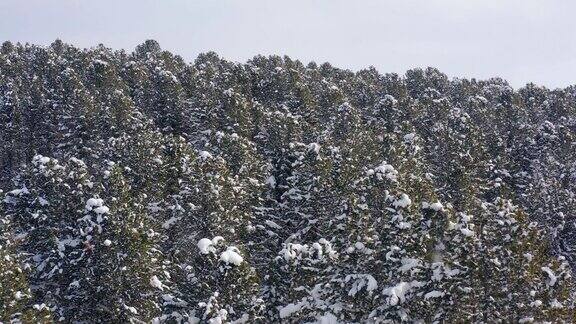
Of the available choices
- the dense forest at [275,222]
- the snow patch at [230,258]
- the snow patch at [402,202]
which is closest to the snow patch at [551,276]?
the dense forest at [275,222]

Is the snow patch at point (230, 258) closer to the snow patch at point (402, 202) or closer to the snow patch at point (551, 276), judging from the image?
the snow patch at point (402, 202)

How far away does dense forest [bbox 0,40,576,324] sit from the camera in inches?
1187

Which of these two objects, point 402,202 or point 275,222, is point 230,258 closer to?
point 402,202

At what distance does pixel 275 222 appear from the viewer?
45.8 metres

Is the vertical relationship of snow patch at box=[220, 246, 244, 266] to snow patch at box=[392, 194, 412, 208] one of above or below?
below

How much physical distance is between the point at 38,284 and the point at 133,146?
51.9 ft

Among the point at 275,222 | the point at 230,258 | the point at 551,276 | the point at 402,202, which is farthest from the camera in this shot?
the point at 275,222

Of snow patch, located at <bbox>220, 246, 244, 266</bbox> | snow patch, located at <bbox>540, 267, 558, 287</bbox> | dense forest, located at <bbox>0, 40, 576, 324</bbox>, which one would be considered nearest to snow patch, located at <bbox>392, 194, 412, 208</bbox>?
dense forest, located at <bbox>0, 40, 576, 324</bbox>

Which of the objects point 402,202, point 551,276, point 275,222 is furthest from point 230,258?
point 551,276

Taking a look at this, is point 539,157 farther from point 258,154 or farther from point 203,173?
point 203,173

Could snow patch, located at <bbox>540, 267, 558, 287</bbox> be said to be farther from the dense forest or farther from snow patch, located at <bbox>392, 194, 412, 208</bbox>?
snow patch, located at <bbox>392, 194, 412, 208</bbox>

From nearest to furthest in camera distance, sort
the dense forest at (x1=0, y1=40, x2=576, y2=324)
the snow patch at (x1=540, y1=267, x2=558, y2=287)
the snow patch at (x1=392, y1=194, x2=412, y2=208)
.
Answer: the snow patch at (x1=540, y1=267, x2=558, y2=287), the dense forest at (x1=0, y1=40, x2=576, y2=324), the snow patch at (x1=392, y1=194, x2=412, y2=208)

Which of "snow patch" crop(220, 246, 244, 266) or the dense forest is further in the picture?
the dense forest

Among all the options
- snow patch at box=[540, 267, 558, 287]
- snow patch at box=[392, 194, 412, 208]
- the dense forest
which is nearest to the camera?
snow patch at box=[540, 267, 558, 287]
